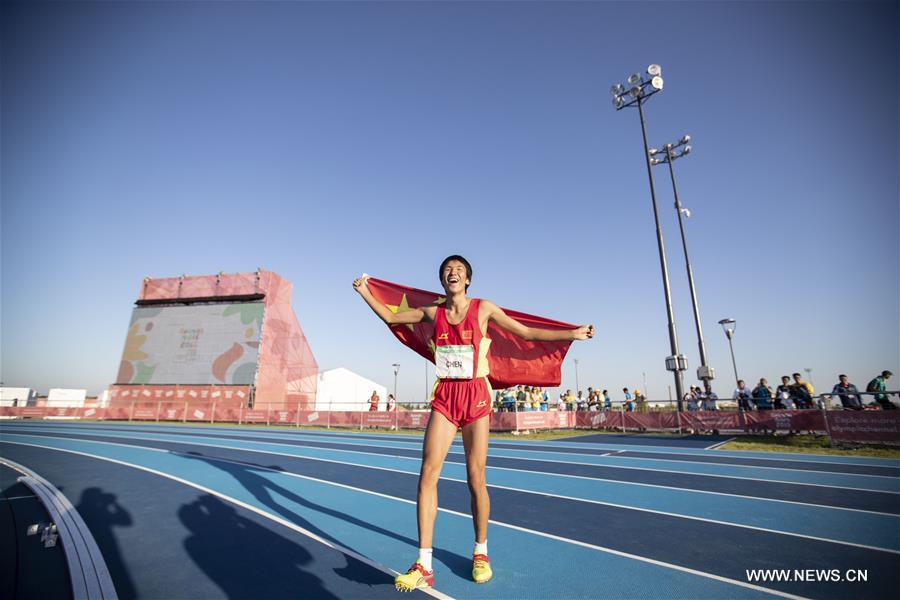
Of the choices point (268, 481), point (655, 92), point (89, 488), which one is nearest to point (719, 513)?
point (268, 481)

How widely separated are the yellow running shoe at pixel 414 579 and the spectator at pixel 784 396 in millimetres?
15857

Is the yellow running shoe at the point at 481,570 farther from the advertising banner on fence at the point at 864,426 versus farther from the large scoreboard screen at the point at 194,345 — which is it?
the large scoreboard screen at the point at 194,345

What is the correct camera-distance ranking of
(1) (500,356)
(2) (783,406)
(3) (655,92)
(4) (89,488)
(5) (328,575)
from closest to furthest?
(5) (328,575) < (1) (500,356) < (4) (89,488) < (2) (783,406) < (3) (655,92)

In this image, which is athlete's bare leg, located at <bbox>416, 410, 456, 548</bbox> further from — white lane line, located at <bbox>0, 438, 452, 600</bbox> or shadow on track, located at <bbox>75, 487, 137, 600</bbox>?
shadow on track, located at <bbox>75, 487, 137, 600</bbox>

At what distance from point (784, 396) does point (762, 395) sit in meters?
0.75

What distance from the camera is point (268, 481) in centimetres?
629

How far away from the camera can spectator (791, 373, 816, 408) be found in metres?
12.8

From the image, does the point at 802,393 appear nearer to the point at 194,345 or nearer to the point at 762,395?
the point at 762,395

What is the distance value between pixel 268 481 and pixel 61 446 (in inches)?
391

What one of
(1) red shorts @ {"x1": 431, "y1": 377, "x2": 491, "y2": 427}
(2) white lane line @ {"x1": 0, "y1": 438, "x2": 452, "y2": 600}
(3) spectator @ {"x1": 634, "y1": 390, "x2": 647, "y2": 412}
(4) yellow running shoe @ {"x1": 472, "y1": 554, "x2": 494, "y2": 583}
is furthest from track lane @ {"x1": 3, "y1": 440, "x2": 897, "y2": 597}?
(3) spectator @ {"x1": 634, "y1": 390, "x2": 647, "y2": 412}

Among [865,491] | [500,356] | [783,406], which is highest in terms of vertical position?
[500,356]

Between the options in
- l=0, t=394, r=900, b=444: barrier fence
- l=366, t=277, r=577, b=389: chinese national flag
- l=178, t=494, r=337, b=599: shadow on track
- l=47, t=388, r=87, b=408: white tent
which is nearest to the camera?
l=178, t=494, r=337, b=599: shadow on track

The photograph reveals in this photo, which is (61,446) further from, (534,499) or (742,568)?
(742,568)

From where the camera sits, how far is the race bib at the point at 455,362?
309cm
